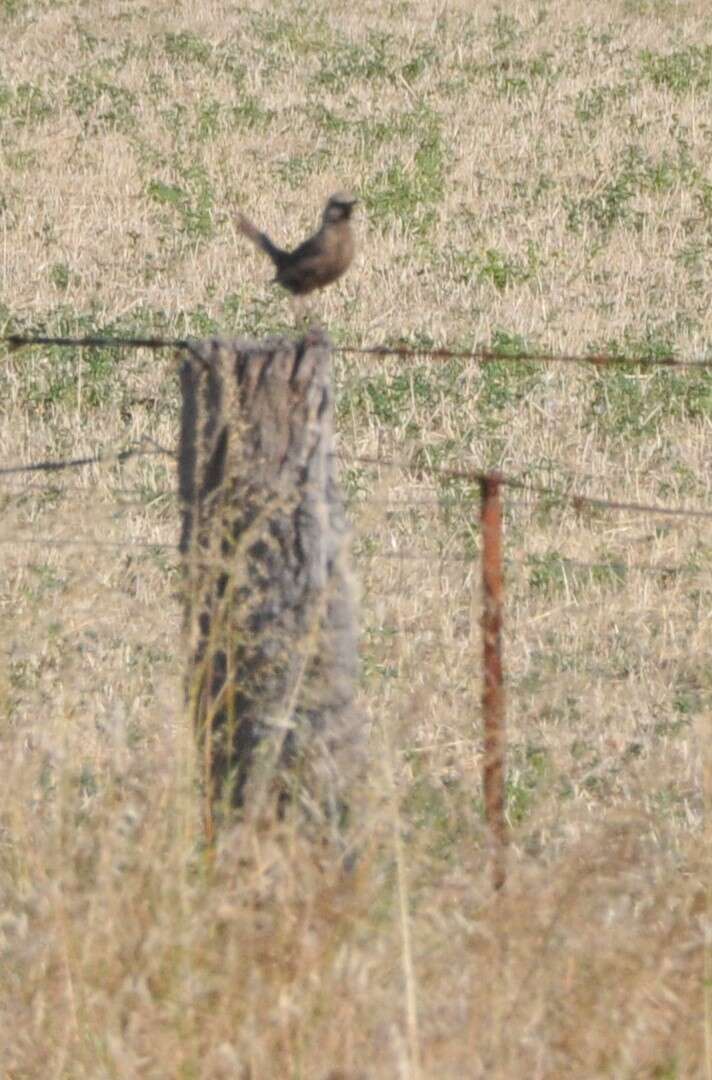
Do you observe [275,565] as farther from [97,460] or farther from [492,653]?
[97,460]

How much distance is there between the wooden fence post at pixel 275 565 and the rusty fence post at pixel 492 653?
0.92 ft

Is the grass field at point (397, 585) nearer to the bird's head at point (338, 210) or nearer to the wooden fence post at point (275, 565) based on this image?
the wooden fence post at point (275, 565)

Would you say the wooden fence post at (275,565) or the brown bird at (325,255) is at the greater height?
the brown bird at (325,255)

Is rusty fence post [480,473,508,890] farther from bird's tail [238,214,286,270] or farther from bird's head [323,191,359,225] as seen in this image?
bird's tail [238,214,286,270]

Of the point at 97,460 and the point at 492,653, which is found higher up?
the point at 97,460

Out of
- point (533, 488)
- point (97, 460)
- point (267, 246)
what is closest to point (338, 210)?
point (267, 246)

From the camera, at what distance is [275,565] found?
3820 millimetres

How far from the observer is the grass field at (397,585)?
11.3 feet

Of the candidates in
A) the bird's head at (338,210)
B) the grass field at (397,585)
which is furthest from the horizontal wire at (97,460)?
the bird's head at (338,210)

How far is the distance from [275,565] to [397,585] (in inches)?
119

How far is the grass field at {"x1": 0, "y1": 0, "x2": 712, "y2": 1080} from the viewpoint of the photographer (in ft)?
11.3

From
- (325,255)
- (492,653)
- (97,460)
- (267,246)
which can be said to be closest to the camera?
(492,653)

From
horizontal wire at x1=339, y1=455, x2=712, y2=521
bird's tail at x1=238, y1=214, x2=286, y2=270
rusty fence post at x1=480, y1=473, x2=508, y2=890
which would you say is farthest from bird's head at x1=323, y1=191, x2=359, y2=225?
rusty fence post at x1=480, y1=473, x2=508, y2=890

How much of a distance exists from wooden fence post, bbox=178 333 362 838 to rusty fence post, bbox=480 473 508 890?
11.1 inches
